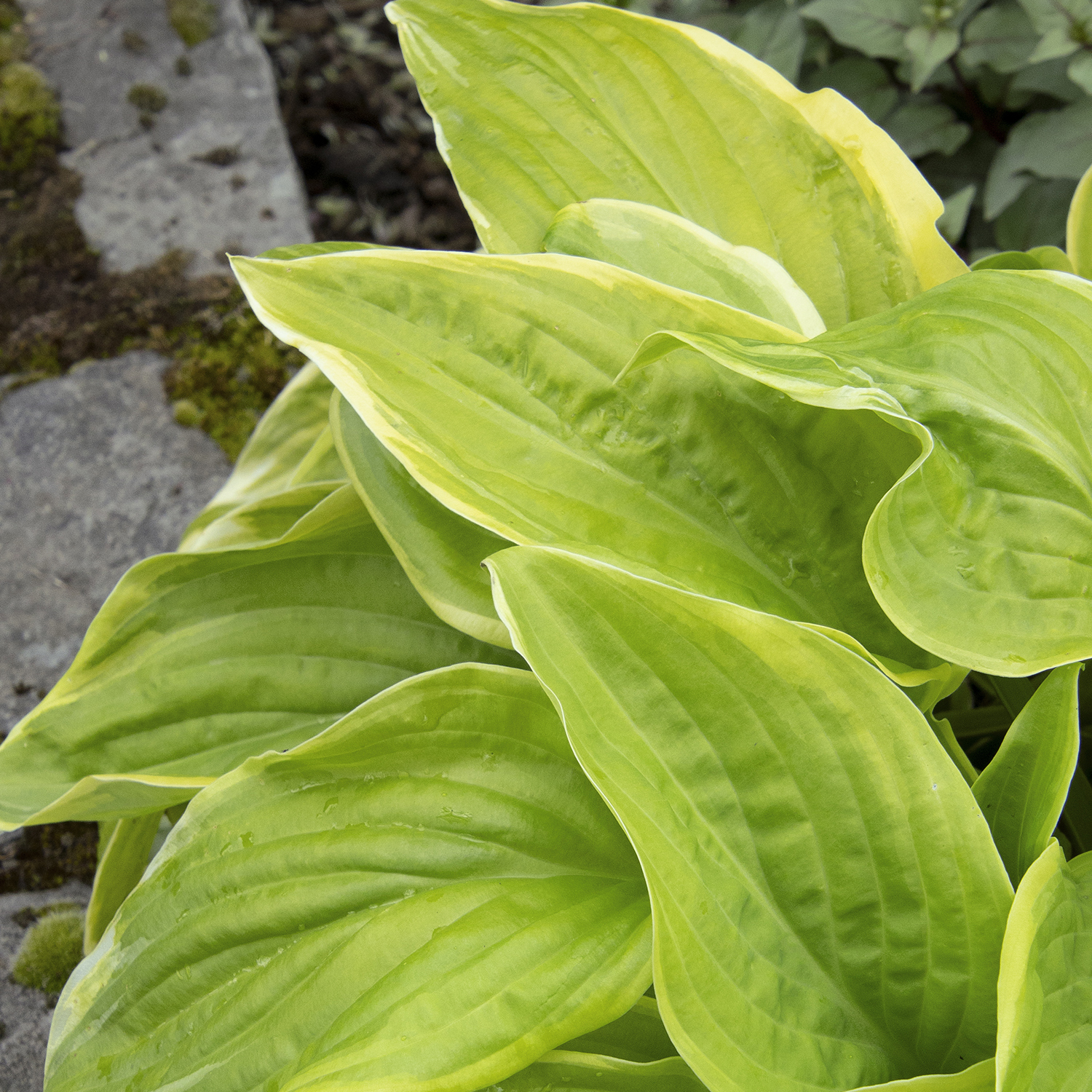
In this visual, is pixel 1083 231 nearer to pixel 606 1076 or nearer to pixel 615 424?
pixel 615 424

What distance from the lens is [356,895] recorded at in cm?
56

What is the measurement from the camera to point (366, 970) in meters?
0.53

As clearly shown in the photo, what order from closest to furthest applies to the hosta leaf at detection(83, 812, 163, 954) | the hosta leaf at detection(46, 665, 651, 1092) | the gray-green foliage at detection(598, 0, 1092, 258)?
the hosta leaf at detection(46, 665, 651, 1092), the hosta leaf at detection(83, 812, 163, 954), the gray-green foliage at detection(598, 0, 1092, 258)

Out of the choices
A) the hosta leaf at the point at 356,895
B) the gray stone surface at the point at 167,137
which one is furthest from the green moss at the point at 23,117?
the hosta leaf at the point at 356,895

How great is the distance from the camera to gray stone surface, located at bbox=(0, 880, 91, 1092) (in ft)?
3.17

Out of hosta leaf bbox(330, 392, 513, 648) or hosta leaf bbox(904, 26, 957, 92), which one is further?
hosta leaf bbox(904, 26, 957, 92)

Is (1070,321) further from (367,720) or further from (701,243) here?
(367,720)

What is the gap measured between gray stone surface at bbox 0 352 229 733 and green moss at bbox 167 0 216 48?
72 cm

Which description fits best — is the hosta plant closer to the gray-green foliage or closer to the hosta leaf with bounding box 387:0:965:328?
the hosta leaf with bounding box 387:0:965:328

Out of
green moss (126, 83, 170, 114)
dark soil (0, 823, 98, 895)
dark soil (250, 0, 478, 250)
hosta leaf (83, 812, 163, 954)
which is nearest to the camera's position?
hosta leaf (83, 812, 163, 954)

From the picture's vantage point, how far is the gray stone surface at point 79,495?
1292 millimetres

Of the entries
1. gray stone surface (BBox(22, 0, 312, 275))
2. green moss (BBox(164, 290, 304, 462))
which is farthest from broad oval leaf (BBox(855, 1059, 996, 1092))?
gray stone surface (BBox(22, 0, 312, 275))

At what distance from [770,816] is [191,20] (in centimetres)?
190

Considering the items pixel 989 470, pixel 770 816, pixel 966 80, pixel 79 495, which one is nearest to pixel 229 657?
pixel 770 816
